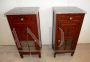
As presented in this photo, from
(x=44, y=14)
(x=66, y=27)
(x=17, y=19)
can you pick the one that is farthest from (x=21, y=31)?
(x=66, y=27)

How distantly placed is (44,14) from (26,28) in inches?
21.2

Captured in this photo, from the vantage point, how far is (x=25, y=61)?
1835 mm

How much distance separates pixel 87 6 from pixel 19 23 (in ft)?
4.19

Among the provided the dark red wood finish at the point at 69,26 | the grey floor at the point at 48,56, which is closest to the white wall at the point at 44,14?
the grey floor at the point at 48,56

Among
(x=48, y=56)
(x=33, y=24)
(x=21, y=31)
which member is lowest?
(x=48, y=56)

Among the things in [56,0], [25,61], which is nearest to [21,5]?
[56,0]

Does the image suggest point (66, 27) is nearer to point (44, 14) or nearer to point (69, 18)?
point (69, 18)

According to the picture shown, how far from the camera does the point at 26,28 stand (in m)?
1.54

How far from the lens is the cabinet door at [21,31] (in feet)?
4.99

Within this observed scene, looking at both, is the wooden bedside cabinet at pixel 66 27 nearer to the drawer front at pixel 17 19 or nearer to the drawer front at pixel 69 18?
the drawer front at pixel 69 18

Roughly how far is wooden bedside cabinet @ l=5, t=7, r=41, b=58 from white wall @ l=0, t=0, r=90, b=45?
0.86 feet

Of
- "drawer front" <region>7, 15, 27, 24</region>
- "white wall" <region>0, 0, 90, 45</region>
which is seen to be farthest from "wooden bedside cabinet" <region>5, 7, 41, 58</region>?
"white wall" <region>0, 0, 90, 45</region>

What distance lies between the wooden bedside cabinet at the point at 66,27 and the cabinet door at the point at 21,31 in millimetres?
495

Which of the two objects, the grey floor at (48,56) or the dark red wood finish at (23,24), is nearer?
the dark red wood finish at (23,24)
